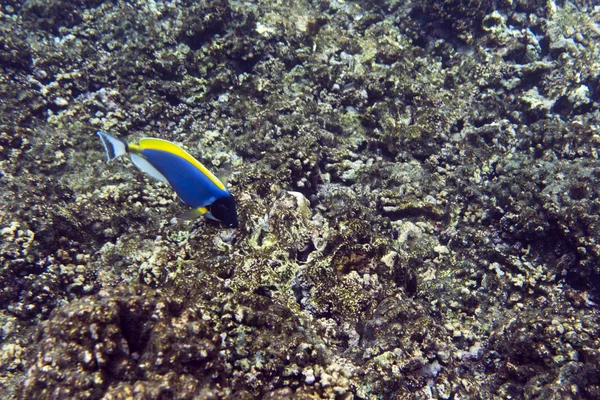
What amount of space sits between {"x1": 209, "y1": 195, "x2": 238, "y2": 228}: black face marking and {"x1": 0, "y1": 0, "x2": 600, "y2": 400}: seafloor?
0.78 m

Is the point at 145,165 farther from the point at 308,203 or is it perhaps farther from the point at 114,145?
the point at 308,203

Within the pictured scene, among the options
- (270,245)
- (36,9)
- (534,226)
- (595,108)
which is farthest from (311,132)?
(36,9)

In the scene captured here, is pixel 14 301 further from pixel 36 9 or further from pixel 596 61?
pixel 596 61

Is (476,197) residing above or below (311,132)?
below

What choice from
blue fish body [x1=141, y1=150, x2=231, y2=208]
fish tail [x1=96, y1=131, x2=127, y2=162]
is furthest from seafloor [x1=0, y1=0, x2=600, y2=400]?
fish tail [x1=96, y1=131, x2=127, y2=162]

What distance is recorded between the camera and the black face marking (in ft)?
7.23

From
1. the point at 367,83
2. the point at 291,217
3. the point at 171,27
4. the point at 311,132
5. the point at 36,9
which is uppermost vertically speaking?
the point at 36,9

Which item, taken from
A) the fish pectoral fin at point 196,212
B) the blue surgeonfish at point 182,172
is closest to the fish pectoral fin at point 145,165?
the blue surgeonfish at point 182,172

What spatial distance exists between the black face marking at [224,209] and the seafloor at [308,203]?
776mm

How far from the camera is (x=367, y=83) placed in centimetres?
571

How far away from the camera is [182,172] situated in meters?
2.14

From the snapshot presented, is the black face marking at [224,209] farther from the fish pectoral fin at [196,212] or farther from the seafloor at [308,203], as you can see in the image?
the seafloor at [308,203]

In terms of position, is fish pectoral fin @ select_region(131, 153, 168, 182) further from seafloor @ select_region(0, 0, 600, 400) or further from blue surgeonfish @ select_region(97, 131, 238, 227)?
seafloor @ select_region(0, 0, 600, 400)

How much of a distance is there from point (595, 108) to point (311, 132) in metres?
4.98
